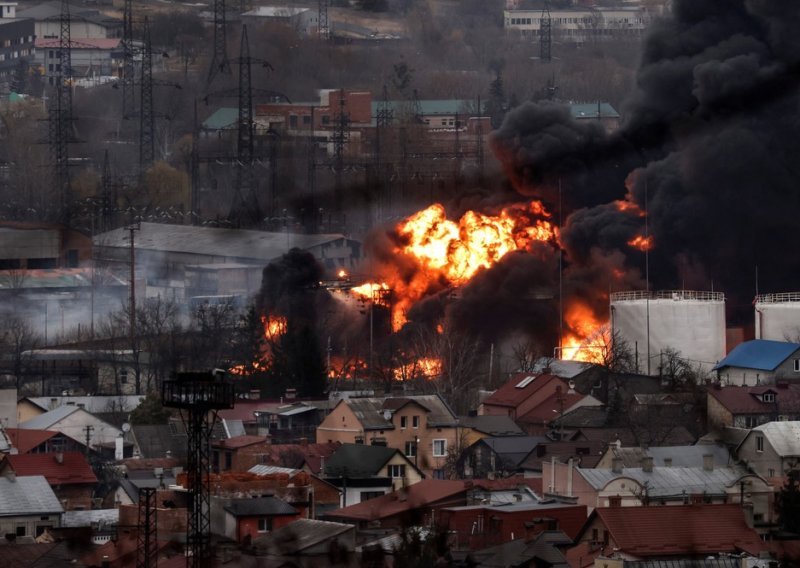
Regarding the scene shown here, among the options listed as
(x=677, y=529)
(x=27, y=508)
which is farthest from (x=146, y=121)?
(x=677, y=529)

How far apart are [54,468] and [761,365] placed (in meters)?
21.2

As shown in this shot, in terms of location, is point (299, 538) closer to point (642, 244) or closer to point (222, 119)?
point (642, 244)

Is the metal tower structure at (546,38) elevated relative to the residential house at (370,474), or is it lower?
elevated

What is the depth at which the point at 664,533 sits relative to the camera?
132 ft

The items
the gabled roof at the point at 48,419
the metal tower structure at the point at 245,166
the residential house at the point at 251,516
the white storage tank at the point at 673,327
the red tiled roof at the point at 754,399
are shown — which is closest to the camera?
the residential house at the point at 251,516

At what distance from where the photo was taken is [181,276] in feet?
323

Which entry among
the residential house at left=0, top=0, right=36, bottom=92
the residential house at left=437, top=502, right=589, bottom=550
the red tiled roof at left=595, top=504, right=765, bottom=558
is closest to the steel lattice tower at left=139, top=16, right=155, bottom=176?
the residential house at left=0, top=0, right=36, bottom=92

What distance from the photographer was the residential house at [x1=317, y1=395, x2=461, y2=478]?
61.4 m

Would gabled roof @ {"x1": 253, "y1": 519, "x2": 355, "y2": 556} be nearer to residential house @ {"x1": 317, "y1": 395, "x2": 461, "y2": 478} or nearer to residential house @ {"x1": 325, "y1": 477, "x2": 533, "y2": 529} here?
residential house @ {"x1": 325, "y1": 477, "x2": 533, "y2": 529}

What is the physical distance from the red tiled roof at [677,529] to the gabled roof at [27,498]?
987cm

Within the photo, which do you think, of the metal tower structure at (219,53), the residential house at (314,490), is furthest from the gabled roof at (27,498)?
the metal tower structure at (219,53)

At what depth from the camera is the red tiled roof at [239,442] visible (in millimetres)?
58344

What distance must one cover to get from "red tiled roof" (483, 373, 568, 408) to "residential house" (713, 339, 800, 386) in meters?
3.84

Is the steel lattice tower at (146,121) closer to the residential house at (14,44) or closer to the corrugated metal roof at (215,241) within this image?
the corrugated metal roof at (215,241)
